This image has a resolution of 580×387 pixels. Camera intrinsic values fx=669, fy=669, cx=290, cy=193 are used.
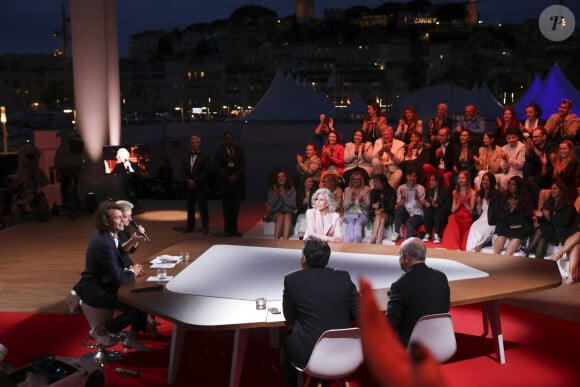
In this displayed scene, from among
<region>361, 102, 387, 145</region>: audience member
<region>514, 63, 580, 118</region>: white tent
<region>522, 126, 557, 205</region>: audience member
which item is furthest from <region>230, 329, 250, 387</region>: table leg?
<region>514, 63, 580, 118</region>: white tent

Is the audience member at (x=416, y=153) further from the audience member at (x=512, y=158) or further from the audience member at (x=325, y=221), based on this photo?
the audience member at (x=325, y=221)

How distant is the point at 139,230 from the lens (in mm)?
5027

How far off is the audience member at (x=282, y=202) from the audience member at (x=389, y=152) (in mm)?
1338

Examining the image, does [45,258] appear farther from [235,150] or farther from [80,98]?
[80,98]

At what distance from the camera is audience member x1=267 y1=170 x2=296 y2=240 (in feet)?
26.2

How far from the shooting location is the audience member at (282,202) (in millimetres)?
7980

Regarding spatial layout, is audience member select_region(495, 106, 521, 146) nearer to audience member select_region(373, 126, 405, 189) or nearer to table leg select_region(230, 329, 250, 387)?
audience member select_region(373, 126, 405, 189)

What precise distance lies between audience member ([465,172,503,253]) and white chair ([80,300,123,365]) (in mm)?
4082

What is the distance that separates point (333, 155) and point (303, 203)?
1128mm

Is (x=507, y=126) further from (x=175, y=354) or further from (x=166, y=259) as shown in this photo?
(x=175, y=354)

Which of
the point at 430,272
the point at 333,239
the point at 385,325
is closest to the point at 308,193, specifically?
the point at 333,239

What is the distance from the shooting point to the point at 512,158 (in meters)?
7.89

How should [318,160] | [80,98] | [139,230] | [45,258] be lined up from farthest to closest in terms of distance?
1. [80,98]
2. [318,160]
3. [45,258]
4. [139,230]

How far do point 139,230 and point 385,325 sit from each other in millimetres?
4707
